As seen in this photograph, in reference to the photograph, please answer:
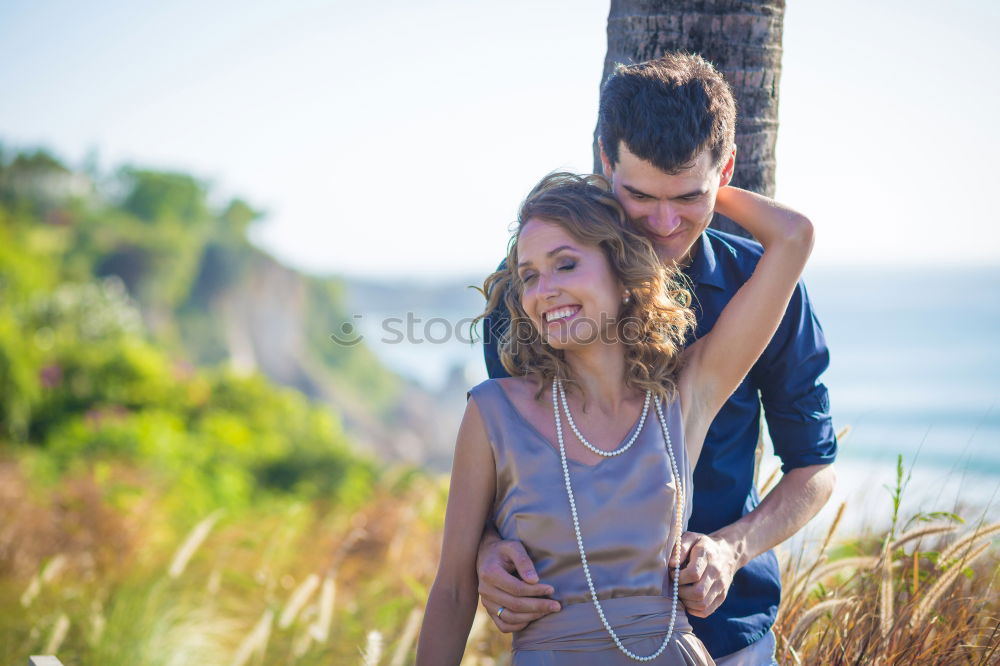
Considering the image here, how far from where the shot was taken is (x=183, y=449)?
9234 millimetres

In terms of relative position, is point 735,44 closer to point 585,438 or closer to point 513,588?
point 585,438

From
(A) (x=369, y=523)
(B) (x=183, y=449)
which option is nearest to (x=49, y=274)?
(B) (x=183, y=449)

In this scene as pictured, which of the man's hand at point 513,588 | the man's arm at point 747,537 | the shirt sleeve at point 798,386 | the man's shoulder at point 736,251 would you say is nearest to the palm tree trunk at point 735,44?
the man's shoulder at point 736,251

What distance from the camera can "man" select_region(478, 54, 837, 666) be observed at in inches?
106

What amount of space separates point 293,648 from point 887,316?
4641 centimetres

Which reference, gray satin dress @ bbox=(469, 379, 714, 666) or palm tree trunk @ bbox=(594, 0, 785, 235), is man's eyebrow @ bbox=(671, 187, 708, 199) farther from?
palm tree trunk @ bbox=(594, 0, 785, 235)

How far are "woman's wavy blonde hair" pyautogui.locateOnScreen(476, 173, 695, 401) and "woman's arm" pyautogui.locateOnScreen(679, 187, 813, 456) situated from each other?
75mm

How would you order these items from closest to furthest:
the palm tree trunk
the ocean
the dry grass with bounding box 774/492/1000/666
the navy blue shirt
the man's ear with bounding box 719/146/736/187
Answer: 1. the navy blue shirt
2. the man's ear with bounding box 719/146/736/187
3. the dry grass with bounding box 774/492/1000/666
4. the palm tree trunk
5. the ocean

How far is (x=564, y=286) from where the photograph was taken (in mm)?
2576

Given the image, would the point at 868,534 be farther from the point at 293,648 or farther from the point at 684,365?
the point at 293,648

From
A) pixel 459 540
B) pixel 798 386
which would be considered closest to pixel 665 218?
pixel 798 386

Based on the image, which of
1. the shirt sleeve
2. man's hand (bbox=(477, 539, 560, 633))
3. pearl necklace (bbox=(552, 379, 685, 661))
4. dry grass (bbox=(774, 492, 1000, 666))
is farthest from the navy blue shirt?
man's hand (bbox=(477, 539, 560, 633))

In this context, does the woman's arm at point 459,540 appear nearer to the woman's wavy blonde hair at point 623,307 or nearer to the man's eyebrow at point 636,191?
the woman's wavy blonde hair at point 623,307

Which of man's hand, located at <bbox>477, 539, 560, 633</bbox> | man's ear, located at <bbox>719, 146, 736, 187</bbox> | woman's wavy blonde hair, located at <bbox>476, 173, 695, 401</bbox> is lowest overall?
man's hand, located at <bbox>477, 539, 560, 633</bbox>
